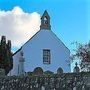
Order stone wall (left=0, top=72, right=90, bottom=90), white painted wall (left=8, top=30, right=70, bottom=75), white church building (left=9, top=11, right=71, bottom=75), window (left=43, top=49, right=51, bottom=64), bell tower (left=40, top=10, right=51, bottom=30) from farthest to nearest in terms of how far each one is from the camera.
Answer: bell tower (left=40, top=10, right=51, bottom=30) < window (left=43, top=49, right=51, bottom=64) < white painted wall (left=8, top=30, right=70, bottom=75) < white church building (left=9, top=11, right=71, bottom=75) < stone wall (left=0, top=72, right=90, bottom=90)

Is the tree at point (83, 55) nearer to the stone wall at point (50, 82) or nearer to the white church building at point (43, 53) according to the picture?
the stone wall at point (50, 82)

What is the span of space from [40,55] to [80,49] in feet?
75.4

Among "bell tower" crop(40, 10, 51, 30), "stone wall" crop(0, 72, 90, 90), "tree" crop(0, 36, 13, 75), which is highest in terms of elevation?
"bell tower" crop(40, 10, 51, 30)

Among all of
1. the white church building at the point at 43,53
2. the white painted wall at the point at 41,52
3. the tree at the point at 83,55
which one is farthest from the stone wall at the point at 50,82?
the white painted wall at the point at 41,52

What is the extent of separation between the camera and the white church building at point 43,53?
46.8 metres

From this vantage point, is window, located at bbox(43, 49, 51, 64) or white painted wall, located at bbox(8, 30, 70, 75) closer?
white painted wall, located at bbox(8, 30, 70, 75)

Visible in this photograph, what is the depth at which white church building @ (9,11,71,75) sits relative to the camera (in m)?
46.8

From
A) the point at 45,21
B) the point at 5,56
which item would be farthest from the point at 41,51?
the point at 5,56

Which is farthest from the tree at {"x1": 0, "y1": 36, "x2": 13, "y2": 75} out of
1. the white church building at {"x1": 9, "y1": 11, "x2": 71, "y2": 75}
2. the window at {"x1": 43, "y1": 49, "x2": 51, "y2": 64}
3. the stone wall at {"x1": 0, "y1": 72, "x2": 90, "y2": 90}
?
the stone wall at {"x1": 0, "y1": 72, "x2": 90, "y2": 90}

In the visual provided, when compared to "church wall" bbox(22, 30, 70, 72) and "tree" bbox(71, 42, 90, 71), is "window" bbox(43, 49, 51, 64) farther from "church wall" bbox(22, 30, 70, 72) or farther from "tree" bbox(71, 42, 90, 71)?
"tree" bbox(71, 42, 90, 71)

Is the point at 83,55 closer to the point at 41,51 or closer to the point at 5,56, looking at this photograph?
the point at 5,56

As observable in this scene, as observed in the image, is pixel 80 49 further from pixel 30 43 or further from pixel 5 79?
pixel 30 43

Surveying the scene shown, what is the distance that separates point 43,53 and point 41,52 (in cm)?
33

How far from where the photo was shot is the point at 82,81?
14.2 m
